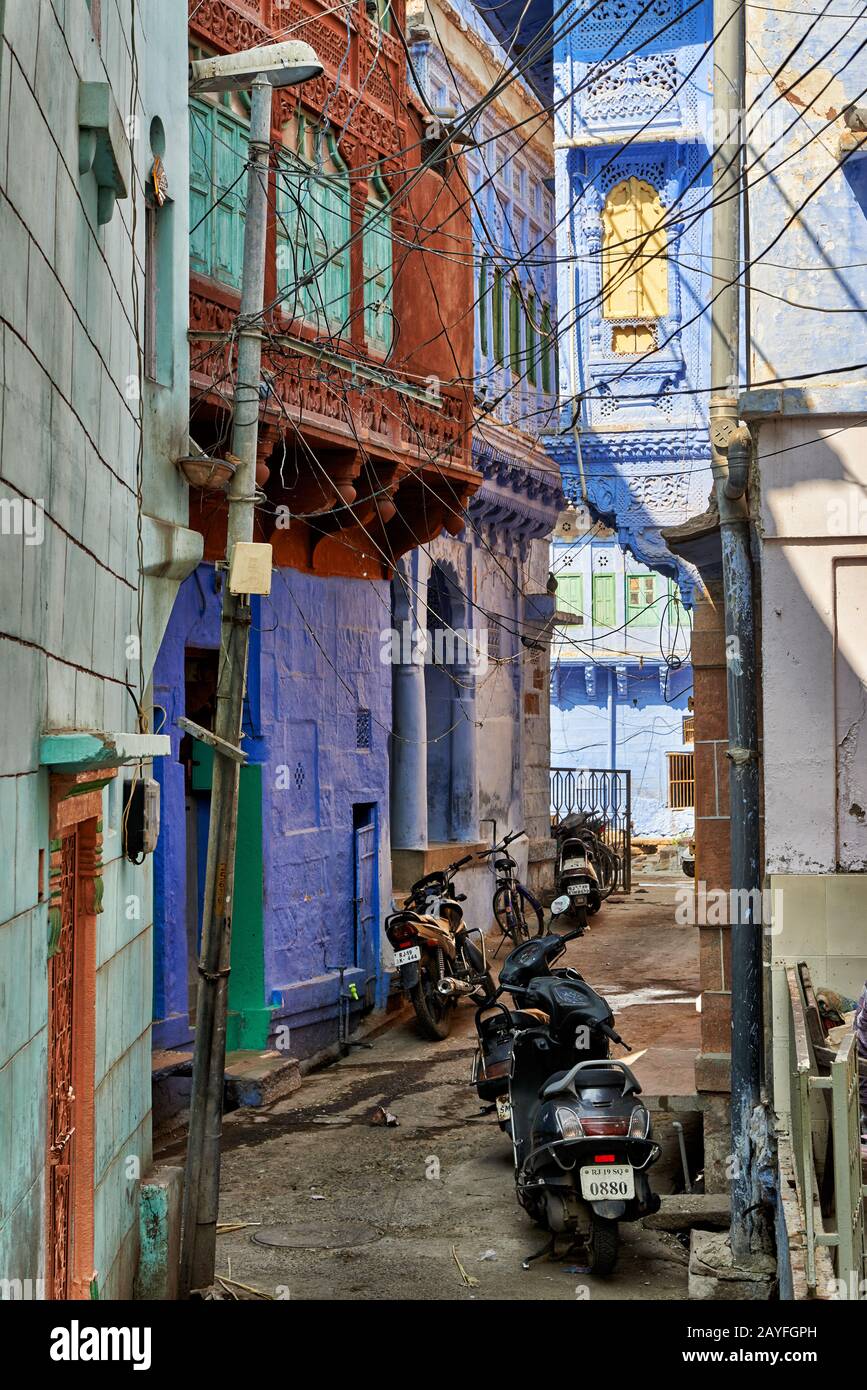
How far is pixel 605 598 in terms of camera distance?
132ft

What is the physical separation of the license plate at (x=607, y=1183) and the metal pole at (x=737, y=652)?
558mm

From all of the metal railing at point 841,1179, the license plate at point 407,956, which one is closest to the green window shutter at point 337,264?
the license plate at point 407,956

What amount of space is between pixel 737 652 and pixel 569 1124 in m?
2.61

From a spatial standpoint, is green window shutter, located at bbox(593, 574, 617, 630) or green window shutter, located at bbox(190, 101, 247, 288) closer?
green window shutter, located at bbox(190, 101, 247, 288)

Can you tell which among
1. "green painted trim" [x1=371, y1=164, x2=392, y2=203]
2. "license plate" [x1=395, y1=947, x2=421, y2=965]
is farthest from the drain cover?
"green painted trim" [x1=371, y1=164, x2=392, y2=203]

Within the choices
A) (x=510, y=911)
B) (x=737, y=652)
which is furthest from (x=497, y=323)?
(x=737, y=652)

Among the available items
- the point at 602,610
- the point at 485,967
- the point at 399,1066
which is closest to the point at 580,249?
the point at 485,967

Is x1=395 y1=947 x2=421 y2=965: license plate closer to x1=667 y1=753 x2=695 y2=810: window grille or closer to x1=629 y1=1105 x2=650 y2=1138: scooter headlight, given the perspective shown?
x1=629 y1=1105 x2=650 y2=1138: scooter headlight

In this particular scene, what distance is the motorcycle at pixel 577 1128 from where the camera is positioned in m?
8.05

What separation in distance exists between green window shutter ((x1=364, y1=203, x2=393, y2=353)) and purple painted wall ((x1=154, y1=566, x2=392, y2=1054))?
2.30m

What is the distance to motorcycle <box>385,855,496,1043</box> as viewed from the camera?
1383 cm

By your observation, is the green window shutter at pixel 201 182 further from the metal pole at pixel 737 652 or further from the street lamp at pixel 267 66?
the metal pole at pixel 737 652
